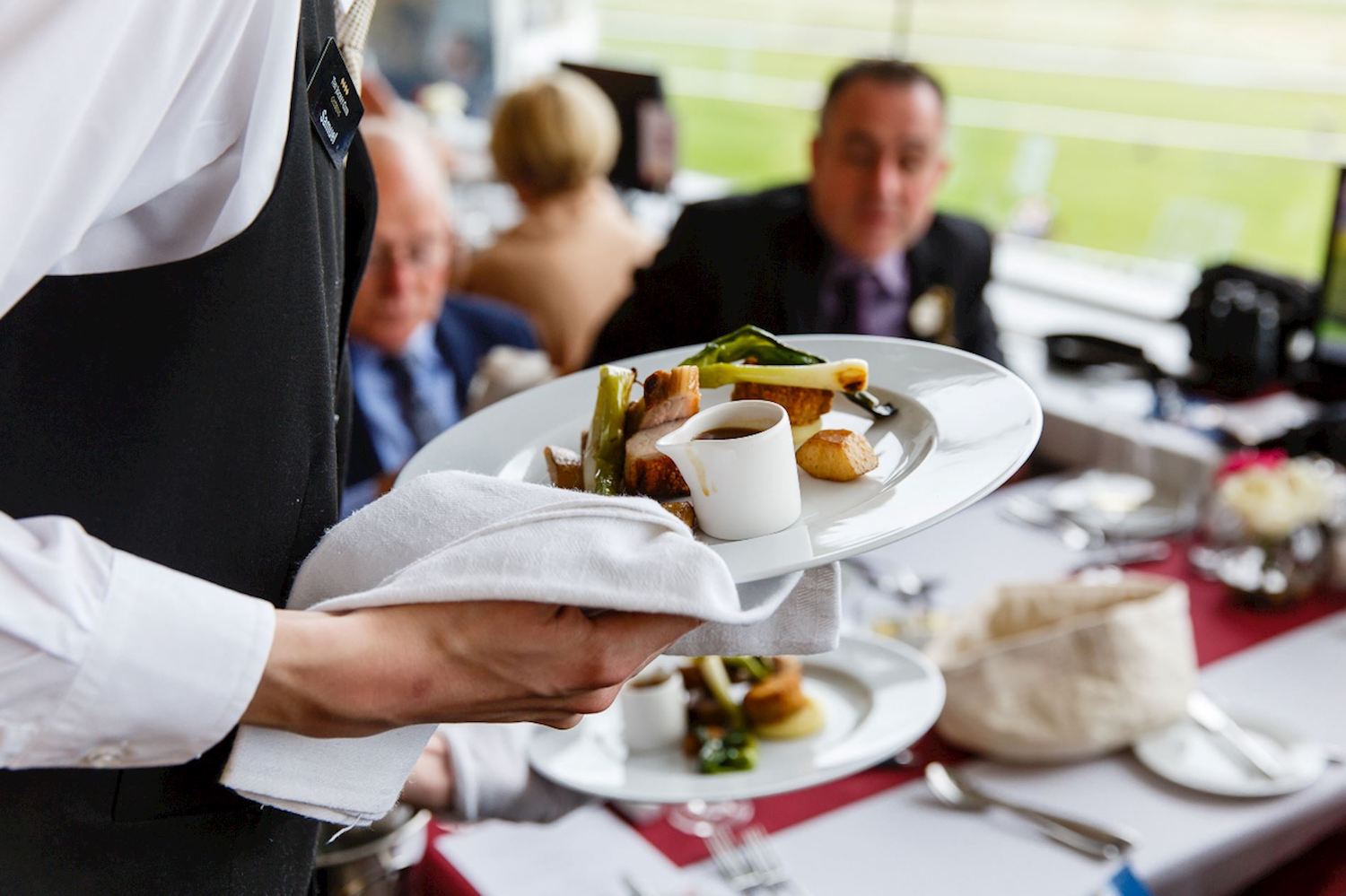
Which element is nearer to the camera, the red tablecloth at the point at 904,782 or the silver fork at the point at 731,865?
the silver fork at the point at 731,865

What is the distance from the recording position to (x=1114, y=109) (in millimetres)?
20516

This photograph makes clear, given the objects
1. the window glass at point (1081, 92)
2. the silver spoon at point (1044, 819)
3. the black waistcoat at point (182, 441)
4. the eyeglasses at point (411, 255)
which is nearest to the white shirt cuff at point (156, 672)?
the black waistcoat at point (182, 441)

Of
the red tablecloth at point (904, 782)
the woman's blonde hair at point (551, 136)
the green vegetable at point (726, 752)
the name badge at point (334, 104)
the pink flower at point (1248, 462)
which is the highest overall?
the name badge at point (334, 104)

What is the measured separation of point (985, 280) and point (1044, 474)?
64 centimetres

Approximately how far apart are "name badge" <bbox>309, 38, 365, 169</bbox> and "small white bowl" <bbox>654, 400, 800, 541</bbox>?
0.98 feet

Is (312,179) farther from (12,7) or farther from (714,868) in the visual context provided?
(714,868)

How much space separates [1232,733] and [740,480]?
116 centimetres

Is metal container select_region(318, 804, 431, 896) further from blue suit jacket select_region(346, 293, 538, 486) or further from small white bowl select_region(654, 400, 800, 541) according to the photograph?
blue suit jacket select_region(346, 293, 538, 486)

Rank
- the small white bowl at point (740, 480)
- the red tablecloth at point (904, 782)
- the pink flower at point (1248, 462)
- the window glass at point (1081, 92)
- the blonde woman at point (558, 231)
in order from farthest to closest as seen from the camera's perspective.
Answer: the window glass at point (1081, 92) → the blonde woman at point (558, 231) → the pink flower at point (1248, 462) → the red tablecloth at point (904, 782) → the small white bowl at point (740, 480)

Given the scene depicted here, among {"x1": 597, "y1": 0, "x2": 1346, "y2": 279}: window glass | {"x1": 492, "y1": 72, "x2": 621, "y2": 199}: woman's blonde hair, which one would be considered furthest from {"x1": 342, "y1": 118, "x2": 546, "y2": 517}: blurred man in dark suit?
{"x1": 597, "y1": 0, "x2": 1346, "y2": 279}: window glass

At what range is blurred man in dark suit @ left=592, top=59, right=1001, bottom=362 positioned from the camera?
2.97 metres

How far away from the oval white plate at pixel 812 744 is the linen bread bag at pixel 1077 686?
0.09 meters

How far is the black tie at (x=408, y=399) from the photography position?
3.05 m

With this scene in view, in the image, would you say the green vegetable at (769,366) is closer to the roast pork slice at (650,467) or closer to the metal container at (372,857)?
the roast pork slice at (650,467)
